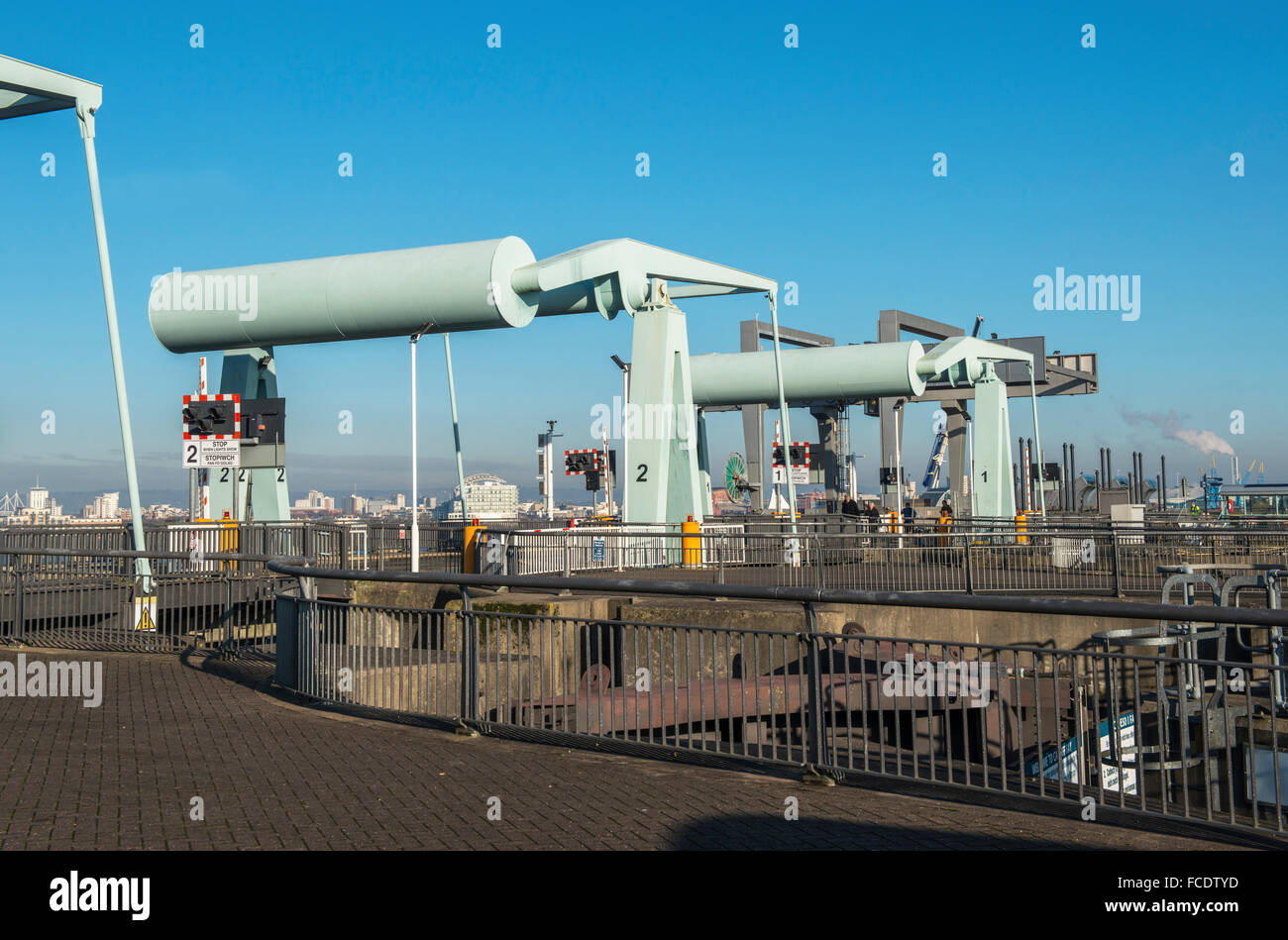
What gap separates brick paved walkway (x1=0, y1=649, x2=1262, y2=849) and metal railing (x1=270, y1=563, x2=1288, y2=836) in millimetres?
311

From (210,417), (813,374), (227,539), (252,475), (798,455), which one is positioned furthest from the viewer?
(813,374)

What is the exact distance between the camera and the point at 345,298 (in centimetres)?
2348

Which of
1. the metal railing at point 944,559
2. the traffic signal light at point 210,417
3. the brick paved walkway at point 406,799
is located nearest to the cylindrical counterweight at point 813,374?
the metal railing at point 944,559

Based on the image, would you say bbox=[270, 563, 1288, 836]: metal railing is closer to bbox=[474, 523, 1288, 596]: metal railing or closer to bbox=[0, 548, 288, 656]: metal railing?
bbox=[0, 548, 288, 656]: metal railing

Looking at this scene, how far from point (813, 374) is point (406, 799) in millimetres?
34062

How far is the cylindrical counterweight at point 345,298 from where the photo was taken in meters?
22.5

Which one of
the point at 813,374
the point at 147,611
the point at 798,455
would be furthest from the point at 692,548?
the point at 813,374

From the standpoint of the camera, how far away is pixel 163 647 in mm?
14625

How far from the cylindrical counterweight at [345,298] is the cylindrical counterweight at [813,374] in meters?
16.7

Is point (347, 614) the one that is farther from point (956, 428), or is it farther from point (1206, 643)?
point (956, 428)

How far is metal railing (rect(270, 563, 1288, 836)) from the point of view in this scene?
6.57m

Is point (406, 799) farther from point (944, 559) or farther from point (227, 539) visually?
point (227, 539)

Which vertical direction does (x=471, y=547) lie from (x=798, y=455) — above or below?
below
